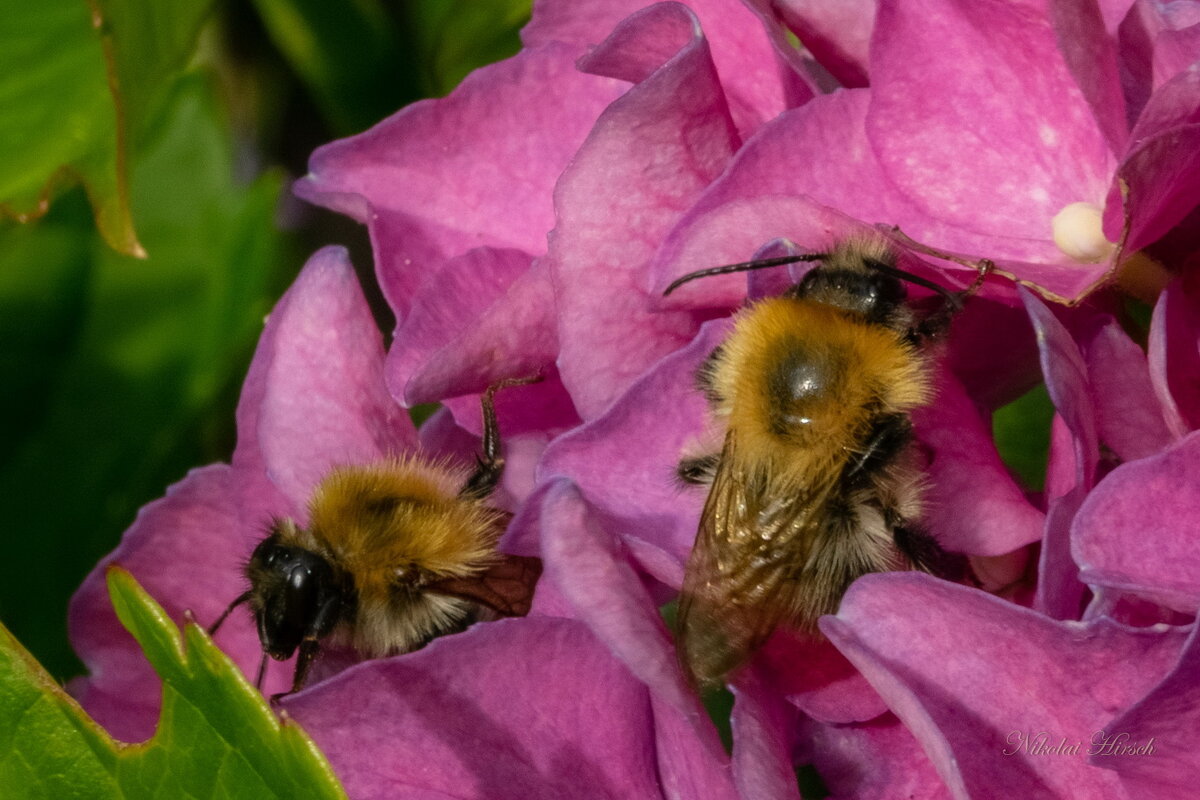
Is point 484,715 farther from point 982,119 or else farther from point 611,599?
point 982,119

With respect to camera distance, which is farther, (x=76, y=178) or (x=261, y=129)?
(x=261, y=129)

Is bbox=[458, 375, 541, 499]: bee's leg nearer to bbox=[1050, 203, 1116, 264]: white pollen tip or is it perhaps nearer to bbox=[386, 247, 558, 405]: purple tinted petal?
bbox=[386, 247, 558, 405]: purple tinted petal

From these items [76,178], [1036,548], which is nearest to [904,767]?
[1036,548]

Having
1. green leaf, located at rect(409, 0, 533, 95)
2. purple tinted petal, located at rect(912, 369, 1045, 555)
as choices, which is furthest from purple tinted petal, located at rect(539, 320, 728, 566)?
green leaf, located at rect(409, 0, 533, 95)

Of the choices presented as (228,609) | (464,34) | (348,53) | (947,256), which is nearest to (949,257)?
(947,256)

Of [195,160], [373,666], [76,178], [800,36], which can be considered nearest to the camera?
[373,666]

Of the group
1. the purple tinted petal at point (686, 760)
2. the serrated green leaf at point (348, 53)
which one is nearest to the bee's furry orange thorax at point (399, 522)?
the purple tinted petal at point (686, 760)

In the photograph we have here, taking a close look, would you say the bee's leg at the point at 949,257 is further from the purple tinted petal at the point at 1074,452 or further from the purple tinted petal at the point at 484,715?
the purple tinted petal at the point at 484,715

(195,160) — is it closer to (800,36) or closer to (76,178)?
(76,178)
